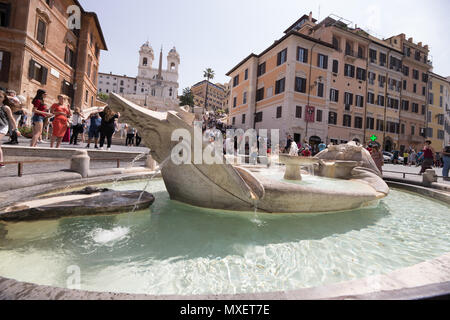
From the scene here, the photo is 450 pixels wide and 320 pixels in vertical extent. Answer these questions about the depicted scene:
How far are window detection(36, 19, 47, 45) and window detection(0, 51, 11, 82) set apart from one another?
3004mm

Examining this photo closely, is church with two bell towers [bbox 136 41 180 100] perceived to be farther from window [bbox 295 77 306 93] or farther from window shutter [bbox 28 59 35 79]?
window shutter [bbox 28 59 35 79]

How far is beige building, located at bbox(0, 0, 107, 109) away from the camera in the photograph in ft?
53.3

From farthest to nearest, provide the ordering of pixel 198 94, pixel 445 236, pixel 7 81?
pixel 198 94, pixel 7 81, pixel 445 236

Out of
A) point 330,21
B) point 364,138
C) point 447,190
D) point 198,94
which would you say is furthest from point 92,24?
point 198,94

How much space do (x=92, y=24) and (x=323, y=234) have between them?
3347 centimetres

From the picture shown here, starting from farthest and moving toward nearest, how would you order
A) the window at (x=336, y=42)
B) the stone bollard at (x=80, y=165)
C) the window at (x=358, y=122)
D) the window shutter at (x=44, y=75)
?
the window at (x=358, y=122), the window at (x=336, y=42), the window shutter at (x=44, y=75), the stone bollard at (x=80, y=165)

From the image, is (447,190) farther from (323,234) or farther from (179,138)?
(179,138)

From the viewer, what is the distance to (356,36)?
29.0 metres

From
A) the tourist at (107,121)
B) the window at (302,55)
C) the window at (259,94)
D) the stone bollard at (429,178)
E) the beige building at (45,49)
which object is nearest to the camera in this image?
the stone bollard at (429,178)

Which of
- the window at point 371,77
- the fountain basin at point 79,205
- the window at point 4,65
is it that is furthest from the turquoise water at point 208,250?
the window at point 371,77

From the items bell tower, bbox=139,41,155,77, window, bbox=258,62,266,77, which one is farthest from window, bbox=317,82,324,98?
bell tower, bbox=139,41,155,77

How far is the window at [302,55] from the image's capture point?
2562 cm

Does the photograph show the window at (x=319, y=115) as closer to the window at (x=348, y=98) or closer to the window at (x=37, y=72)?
the window at (x=348, y=98)

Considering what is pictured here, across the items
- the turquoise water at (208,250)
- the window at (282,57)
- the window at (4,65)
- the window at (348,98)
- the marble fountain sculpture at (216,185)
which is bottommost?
the turquoise water at (208,250)
